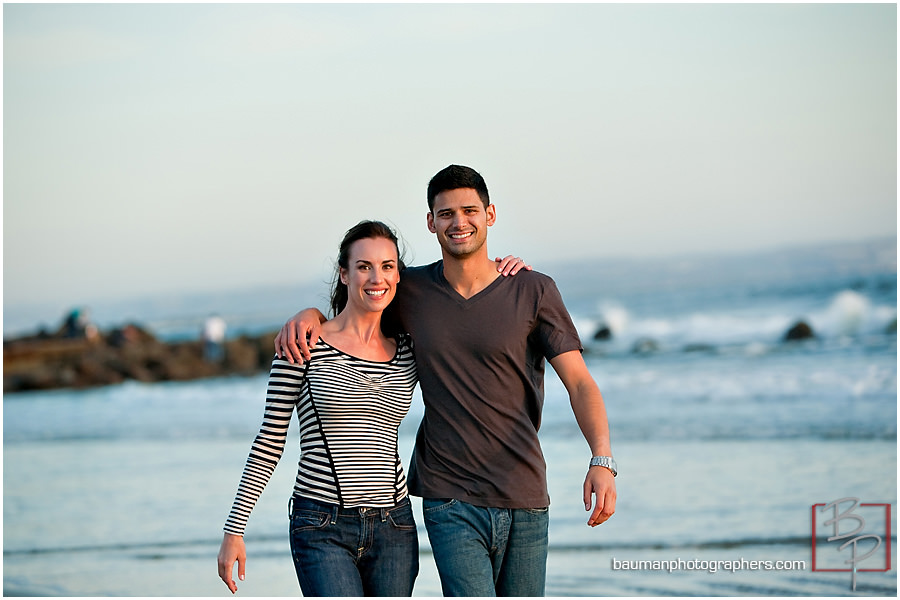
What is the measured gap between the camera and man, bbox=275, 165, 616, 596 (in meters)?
3.31

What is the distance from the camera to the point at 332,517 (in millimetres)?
3102

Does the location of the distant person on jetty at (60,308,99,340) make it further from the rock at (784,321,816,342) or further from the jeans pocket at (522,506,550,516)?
the jeans pocket at (522,506,550,516)

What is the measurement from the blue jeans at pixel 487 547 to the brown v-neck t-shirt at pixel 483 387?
0.04 meters

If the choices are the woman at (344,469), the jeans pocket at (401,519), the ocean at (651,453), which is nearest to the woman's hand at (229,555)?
the woman at (344,469)

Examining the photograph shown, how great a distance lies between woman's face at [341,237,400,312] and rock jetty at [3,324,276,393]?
15729 millimetres

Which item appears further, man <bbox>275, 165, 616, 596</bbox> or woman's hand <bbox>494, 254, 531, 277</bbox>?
woman's hand <bbox>494, 254, 531, 277</bbox>

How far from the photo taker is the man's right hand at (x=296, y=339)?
10.5 feet

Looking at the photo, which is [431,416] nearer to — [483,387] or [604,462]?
[483,387]

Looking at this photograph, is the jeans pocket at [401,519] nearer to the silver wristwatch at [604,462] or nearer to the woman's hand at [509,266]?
the silver wristwatch at [604,462]

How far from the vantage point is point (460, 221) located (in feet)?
11.2

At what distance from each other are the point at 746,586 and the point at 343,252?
3.55m

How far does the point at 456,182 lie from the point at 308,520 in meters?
1.19

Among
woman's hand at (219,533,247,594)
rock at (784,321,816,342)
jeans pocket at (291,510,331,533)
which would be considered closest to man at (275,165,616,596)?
jeans pocket at (291,510,331,533)

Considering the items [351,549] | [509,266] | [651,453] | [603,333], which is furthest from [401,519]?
[603,333]
